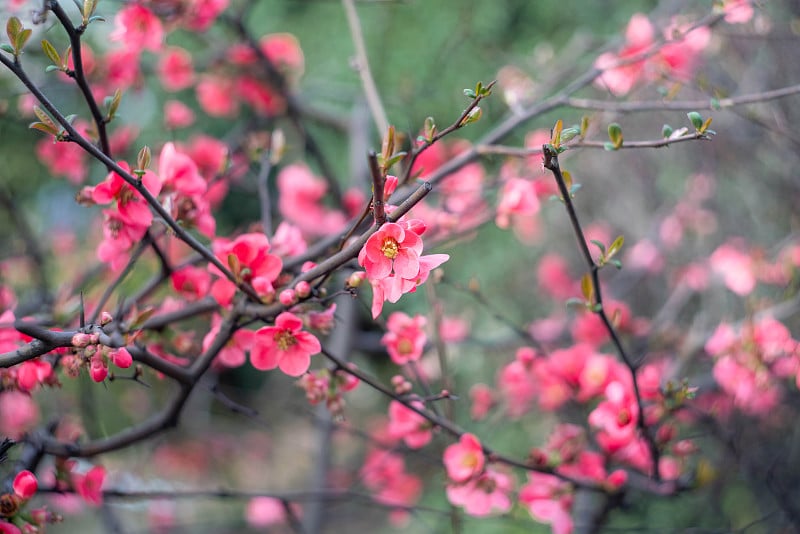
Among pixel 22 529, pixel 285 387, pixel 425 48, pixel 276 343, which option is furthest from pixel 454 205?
pixel 285 387

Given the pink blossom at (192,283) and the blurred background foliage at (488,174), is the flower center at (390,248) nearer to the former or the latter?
the pink blossom at (192,283)

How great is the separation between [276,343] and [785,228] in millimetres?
1893

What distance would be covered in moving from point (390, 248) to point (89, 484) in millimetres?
669

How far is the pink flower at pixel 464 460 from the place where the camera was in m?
0.99

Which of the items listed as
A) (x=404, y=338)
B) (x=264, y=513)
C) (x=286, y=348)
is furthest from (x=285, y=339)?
(x=264, y=513)

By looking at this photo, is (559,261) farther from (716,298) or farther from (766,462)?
(766,462)

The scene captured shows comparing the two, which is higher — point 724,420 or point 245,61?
point 245,61

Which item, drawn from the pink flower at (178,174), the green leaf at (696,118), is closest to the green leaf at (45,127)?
the pink flower at (178,174)

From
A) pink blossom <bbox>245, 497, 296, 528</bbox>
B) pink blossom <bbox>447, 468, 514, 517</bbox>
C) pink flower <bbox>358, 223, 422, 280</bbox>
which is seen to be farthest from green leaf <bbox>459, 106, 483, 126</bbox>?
pink blossom <bbox>245, 497, 296, 528</bbox>

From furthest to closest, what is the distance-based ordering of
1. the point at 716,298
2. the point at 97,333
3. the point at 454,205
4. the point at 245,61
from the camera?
the point at 716,298, the point at 245,61, the point at 454,205, the point at 97,333

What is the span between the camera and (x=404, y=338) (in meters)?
1.03

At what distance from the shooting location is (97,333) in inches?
28.9

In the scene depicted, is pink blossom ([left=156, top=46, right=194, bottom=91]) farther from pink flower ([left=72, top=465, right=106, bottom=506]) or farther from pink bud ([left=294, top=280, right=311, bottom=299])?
pink bud ([left=294, top=280, right=311, bottom=299])

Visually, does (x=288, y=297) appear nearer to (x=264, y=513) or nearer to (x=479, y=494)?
(x=479, y=494)
